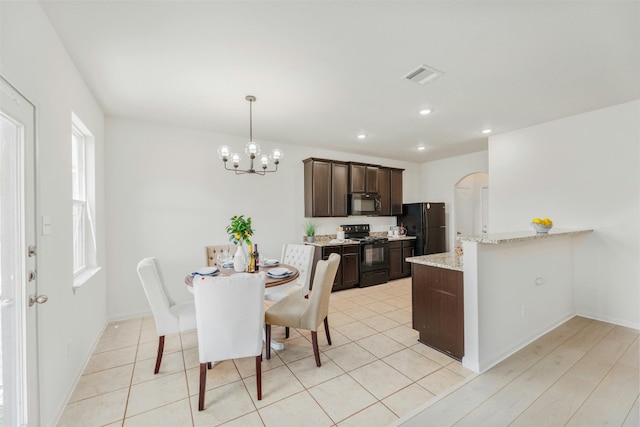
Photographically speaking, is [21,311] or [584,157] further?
[584,157]

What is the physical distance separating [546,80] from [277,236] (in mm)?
4049

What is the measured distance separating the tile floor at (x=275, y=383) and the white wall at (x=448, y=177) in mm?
3855

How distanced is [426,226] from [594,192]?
8.92ft

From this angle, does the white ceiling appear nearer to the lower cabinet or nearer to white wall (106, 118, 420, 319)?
white wall (106, 118, 420, 319)

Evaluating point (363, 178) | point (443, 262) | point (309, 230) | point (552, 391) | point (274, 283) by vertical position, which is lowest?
point (552, 391)

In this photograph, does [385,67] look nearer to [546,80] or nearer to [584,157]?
[546,80]

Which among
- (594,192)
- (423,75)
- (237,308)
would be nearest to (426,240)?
(594,192)

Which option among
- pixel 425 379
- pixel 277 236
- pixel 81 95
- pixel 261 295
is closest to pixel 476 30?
pixel 261 295

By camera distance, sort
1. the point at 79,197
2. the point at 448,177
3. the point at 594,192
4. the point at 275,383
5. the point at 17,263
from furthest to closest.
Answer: the point at 448,177
the point at 594,192
the point at 79,197
the point at 275,383
the point at 17,263

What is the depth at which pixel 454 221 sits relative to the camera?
618 centimetres

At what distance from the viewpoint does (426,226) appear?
5.81 metres

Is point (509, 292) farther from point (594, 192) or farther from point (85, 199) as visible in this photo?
point (85, 199)

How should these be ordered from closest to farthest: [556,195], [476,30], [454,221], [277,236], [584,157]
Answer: [476,30]
[584,157]
[556,195]
[277,236]
[454,221]

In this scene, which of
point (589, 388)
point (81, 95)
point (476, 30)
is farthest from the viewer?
point (81, 95)
